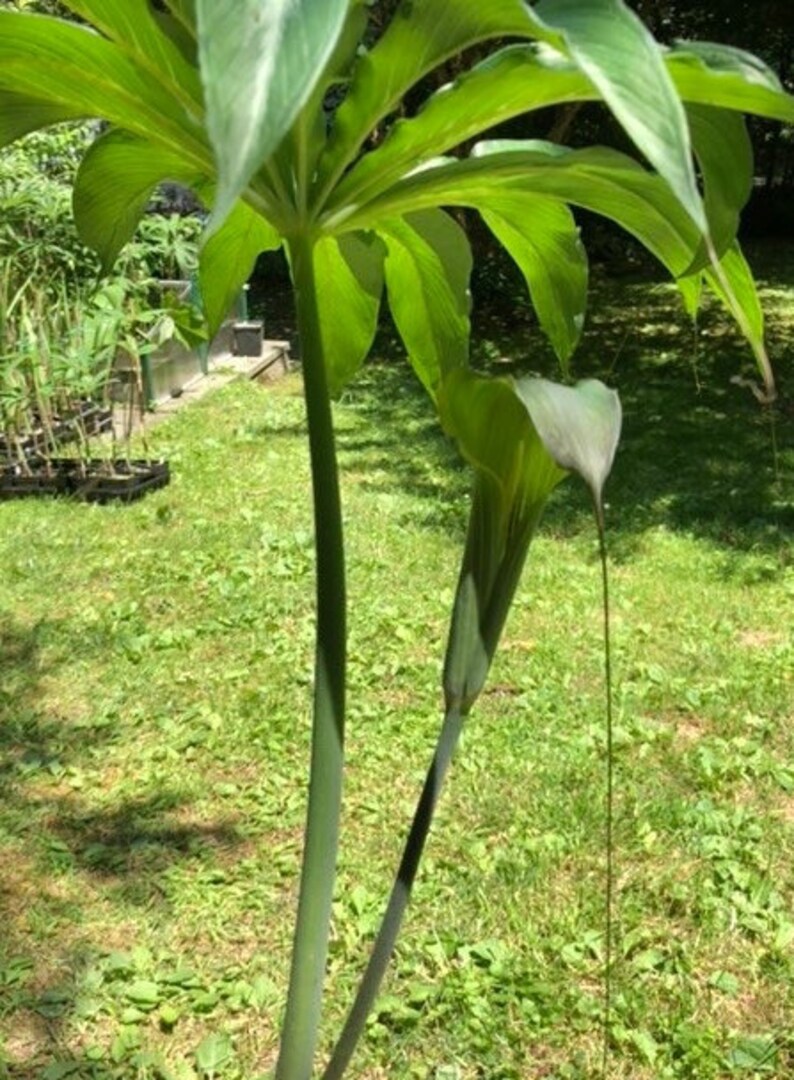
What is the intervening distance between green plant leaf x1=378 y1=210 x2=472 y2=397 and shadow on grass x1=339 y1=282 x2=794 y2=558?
229 centimetres

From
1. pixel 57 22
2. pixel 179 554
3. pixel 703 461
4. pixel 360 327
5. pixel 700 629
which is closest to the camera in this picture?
pixel 57 22

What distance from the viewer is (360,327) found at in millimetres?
829

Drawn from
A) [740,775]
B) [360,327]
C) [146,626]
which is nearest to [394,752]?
[740,775]

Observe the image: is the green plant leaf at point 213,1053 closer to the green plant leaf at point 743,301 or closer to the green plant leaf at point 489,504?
the green plant leaf at point 489,504

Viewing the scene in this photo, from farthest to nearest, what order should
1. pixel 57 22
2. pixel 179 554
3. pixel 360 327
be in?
1. pixel 179 554
2. pixel 360 327
3. pixel 57 22

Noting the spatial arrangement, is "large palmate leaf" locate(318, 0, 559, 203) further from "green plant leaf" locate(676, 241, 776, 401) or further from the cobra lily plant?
"green plant leaf" locate(676, 241, 776, 401)

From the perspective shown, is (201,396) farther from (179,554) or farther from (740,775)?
(740,775)

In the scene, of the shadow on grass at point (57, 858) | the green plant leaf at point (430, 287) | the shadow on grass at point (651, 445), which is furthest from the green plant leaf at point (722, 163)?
the shadow on grass at point (651, 445)

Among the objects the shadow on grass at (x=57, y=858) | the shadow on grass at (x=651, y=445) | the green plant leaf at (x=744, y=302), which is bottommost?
the shadow on grass at (x=57, y=858)

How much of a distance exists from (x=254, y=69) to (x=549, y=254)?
0.41 meters

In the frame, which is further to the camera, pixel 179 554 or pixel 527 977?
pixel 179 554

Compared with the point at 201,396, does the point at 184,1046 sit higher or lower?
lower

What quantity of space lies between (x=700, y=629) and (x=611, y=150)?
10.4 feet

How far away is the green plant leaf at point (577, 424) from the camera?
1.71ft
